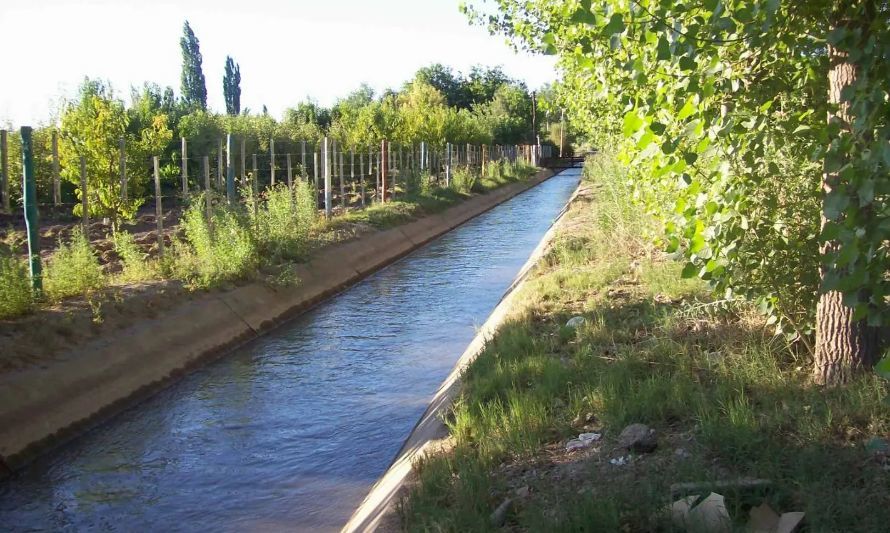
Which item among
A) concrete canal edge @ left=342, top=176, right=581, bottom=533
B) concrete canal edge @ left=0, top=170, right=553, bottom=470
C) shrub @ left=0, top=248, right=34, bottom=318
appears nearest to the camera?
concrete canal edge @ left=342, top=176, right=581, bottom=533

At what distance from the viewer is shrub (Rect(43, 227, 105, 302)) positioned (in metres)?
9.93

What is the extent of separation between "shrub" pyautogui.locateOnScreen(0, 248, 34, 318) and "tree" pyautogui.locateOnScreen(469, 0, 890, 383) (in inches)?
271

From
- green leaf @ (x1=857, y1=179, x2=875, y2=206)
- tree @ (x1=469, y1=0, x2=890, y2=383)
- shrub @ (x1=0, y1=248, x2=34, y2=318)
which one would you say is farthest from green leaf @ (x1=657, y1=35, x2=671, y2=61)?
shrub @ (x1=0, y1=248, x2=34, y2=318)

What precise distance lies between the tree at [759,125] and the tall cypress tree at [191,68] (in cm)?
8513

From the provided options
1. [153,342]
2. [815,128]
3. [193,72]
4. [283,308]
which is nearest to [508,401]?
[815,128]

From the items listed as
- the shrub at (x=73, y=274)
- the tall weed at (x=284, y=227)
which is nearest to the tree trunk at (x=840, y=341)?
the shrub at (x=73, y=274)

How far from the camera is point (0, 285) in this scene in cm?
867

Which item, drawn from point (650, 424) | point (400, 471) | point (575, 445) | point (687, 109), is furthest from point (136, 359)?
point (687, 109)

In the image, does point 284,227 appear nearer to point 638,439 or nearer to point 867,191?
point 638,439

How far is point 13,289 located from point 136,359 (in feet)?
5.31

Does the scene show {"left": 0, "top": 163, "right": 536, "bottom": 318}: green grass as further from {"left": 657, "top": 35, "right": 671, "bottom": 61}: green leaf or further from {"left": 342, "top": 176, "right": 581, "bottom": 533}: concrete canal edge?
{"left": 657, "top": 35, "right": 671, "bottom": 61}: green leaf

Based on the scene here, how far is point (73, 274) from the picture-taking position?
33.0ft

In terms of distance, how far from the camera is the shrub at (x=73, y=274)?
9.93 m

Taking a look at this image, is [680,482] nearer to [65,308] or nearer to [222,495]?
[222,495]
